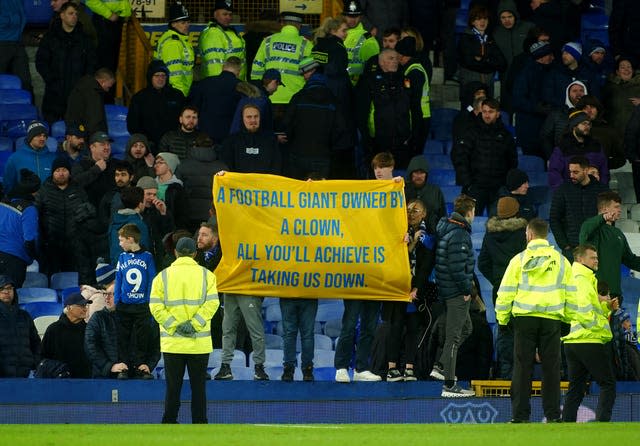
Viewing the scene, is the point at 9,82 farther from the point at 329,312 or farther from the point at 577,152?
the point at 577,152

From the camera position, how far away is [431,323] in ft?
61.2

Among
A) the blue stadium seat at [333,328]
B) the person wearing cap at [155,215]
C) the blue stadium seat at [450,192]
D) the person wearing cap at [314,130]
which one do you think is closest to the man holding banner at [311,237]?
the person wearing cap at [155,215]

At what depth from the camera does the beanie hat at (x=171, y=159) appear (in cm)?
2080

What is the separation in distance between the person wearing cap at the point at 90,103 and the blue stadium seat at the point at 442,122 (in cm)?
428

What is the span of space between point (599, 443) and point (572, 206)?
7193 mm

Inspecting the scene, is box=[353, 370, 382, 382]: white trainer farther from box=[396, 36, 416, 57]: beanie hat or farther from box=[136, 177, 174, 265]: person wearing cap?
box=[396, 36, 416, 57]: beanie hat

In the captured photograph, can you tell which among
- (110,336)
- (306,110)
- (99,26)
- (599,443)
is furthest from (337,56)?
(599,443)

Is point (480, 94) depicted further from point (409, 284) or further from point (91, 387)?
point (91, 387)

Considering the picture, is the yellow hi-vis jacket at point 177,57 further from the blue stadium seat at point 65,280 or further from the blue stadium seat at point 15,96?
the blue stadium seat at point 65,280

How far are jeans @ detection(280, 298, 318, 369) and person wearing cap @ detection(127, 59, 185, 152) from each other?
4.36m

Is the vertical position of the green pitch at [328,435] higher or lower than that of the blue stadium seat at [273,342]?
lower

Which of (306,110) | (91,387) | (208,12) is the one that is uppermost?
(208,12)

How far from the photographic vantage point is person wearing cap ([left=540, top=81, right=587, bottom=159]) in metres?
22.8

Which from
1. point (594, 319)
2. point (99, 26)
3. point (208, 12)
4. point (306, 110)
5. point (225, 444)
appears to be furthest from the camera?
point (208, 12)
